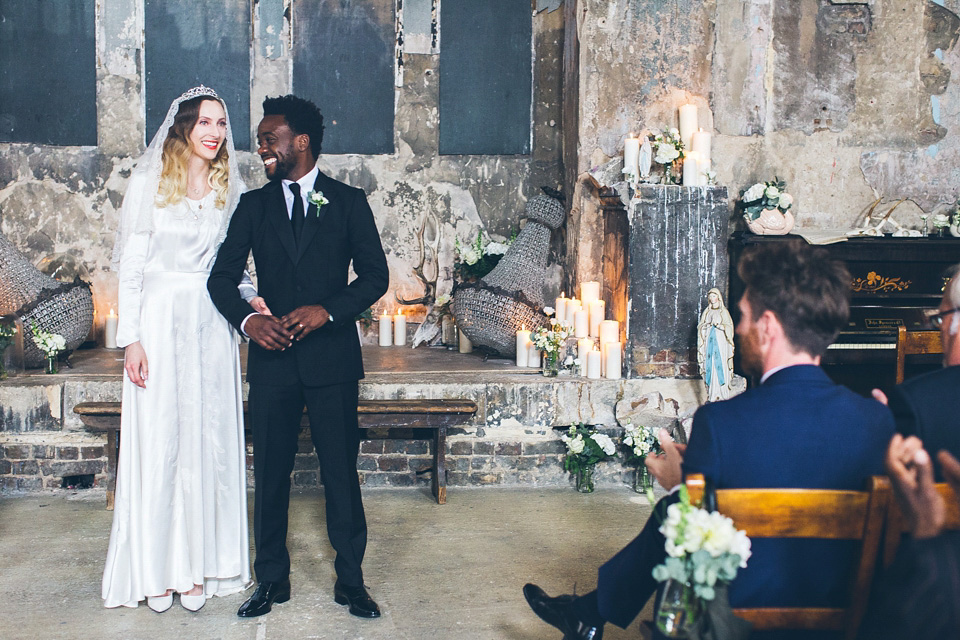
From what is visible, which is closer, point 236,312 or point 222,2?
point 236,312

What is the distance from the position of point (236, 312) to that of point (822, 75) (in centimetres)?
449

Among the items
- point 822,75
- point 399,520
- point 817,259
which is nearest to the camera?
point 817,259

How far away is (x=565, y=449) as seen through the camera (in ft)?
17.2

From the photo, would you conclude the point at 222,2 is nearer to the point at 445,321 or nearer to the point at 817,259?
the point at 445,321

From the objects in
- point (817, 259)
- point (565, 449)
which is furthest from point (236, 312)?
point (565, 449)

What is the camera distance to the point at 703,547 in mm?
1729

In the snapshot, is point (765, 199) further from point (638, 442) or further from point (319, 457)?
point (319, 457)

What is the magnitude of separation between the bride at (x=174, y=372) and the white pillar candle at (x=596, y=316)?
2625mm

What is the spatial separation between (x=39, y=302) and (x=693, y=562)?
4.66m

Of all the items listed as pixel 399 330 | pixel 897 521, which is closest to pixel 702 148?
pixel 399 330

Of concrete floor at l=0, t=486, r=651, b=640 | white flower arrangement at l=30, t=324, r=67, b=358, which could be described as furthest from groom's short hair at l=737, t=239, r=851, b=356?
white flower arrangement at l=30, t=324, r=67, b=358

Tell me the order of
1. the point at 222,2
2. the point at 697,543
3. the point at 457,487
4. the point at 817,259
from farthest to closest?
the point at 222,2, the point at 457,487, the point at 817,259, the point at 697,543

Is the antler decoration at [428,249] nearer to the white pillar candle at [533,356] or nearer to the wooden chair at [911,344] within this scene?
the white pillar candle at [533,356]

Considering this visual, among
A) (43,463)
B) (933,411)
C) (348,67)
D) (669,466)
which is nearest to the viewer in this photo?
(933,411)
